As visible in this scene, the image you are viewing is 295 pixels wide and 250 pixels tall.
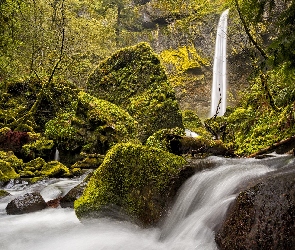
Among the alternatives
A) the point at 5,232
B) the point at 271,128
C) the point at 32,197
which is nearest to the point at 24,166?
the point at 32,197

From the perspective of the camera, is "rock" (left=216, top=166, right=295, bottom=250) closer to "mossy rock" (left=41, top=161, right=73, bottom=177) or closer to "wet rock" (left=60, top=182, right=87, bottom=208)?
"wet rock" (left=60, top=182, right=87, bottom=208)

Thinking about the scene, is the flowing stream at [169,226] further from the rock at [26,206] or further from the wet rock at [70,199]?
the wet rock at [70,199]

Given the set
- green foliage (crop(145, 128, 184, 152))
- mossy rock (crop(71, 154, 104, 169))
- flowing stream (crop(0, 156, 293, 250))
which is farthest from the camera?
mossy rock (crop(71, 154, 104, 169))

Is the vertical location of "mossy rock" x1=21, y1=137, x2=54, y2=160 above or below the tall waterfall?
below

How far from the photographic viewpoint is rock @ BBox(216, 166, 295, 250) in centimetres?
277

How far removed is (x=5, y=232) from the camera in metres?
5.16

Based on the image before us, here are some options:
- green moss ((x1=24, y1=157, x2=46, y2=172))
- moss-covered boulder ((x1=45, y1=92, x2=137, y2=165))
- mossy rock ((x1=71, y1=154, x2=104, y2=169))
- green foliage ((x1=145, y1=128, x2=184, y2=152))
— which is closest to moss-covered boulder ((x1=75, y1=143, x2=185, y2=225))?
green foliage ((x1=145, y1=128, x2=184, y2=152))

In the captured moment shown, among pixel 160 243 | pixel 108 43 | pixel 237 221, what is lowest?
pixel 160 243

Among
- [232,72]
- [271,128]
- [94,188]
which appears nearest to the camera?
[94,188]

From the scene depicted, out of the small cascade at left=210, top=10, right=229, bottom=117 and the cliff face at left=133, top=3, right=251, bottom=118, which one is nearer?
the small cascade at left=210, top=10, right=229, bottom=117

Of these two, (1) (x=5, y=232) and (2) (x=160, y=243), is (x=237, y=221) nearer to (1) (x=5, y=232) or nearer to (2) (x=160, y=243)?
(2) (x=160, y=243)

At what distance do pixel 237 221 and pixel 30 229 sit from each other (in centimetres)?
342

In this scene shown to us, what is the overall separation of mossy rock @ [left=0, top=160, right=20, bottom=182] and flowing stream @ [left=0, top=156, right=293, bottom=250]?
344 centimetres

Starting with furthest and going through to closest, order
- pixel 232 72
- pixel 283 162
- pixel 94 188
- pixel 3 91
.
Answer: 1. pixel 232 72
2. pixel 3 91
3. pixel 283 162
4. pixel 94 188
